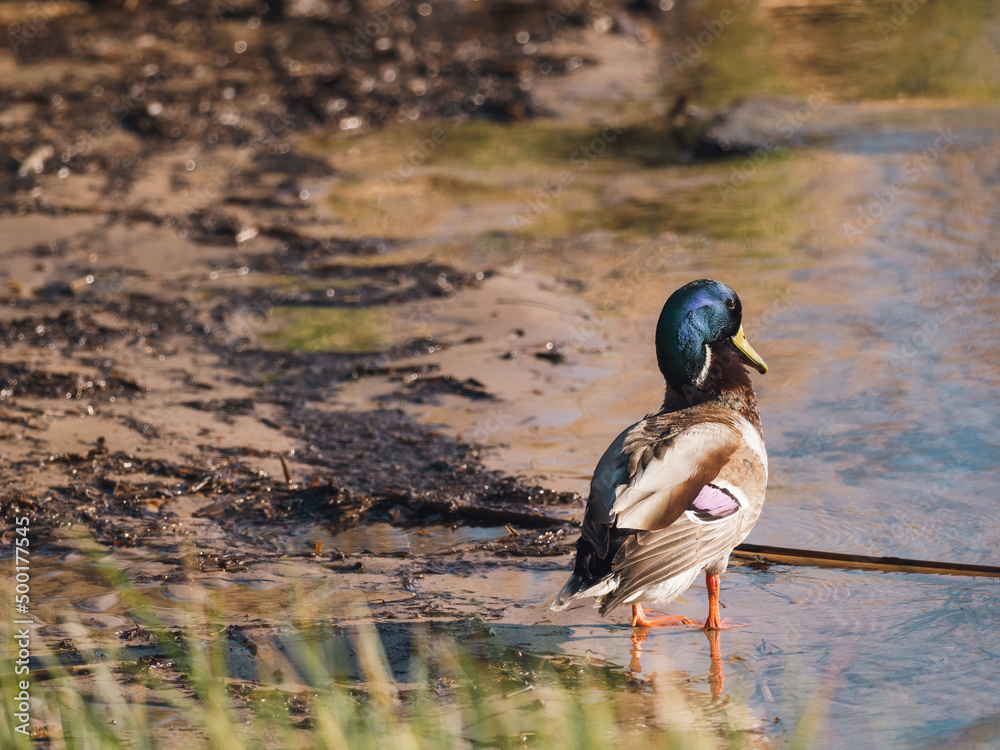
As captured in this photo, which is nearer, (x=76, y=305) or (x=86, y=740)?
(x=86, y=740)

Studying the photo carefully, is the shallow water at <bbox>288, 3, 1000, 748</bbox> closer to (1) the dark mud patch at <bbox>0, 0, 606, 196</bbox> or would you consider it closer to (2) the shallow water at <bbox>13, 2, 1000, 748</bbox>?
(2) the shallow water at <bbox>13, 2, 1000, 748</bbox>

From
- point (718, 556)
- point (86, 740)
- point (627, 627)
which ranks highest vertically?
point (86, 740)

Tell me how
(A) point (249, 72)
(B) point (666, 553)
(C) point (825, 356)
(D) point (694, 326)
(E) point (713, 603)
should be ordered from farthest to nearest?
(A) point (249, 72) < (C) point (825, 356) < (D) point (694, 326) < (E) point (713, 603) < (B) point (666, 553)

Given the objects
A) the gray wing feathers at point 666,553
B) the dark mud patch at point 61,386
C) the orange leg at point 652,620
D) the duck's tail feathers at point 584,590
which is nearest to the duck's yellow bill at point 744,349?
the gray wing feathers at point 666,553

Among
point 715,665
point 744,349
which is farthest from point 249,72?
point 715,665

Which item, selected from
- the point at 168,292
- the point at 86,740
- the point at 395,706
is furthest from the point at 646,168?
the point at 86,740

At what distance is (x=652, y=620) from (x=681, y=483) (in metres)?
0.62

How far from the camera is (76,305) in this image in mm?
7008

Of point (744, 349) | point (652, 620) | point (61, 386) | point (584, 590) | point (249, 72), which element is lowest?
point (652, 620)

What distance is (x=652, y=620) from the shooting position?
13.6 ft

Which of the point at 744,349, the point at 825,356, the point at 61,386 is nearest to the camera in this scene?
the point at 744,349

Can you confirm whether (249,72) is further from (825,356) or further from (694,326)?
(694,326)

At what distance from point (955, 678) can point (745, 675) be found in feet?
2.07

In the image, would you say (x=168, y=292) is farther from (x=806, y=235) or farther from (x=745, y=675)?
(x=745, y=675)
